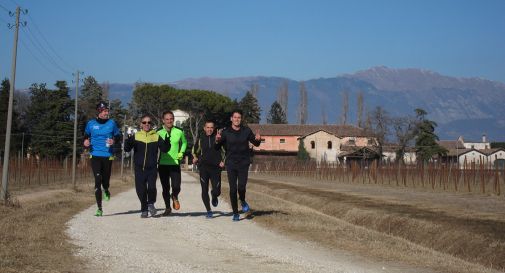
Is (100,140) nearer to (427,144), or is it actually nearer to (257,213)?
(257,213)

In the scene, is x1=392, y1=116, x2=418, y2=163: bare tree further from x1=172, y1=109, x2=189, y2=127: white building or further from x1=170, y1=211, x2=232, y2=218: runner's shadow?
x1=170, y1=211, x2=232, y2=218: runner's shadow

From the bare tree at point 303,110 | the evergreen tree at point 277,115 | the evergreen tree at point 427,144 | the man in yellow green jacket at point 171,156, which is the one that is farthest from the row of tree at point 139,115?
the man in yellow green jacket at point 171,156

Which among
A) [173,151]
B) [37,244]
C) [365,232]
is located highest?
[173,151]

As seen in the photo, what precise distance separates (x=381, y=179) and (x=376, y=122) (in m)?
46.5

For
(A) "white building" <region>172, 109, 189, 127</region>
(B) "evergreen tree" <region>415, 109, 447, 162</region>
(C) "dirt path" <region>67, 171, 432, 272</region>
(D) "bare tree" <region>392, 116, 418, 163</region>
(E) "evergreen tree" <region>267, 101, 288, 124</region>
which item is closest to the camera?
(C) "dirt path" <region>67, 171, 432, 272</region>

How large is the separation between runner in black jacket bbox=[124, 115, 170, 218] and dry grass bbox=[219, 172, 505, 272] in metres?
2.20

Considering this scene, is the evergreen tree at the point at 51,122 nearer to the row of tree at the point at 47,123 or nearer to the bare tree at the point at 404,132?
the row of tree at the point at 47,123

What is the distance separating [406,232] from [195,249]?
9.57 meters

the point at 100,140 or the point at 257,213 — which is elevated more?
the point at 100,140

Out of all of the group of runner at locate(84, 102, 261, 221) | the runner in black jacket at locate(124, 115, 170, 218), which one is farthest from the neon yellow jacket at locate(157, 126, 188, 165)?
the runner in black jacket at locate(124, 115, 170, 218)

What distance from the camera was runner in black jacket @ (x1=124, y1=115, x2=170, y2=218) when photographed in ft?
46.0

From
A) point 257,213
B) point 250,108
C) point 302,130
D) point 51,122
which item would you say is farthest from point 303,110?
point 257,213

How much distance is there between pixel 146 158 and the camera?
14.1m

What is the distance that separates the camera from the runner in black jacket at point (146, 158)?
46.0 feet
